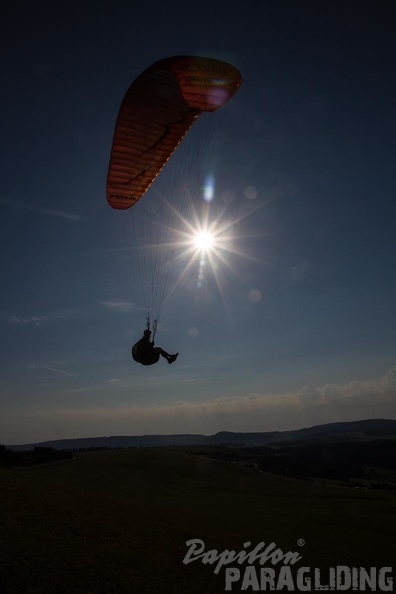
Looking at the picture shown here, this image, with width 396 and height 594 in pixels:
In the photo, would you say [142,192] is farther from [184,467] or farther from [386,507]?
[184,467]

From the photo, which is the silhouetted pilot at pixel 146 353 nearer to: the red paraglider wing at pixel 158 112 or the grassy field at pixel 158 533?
the red paraglider wing at pixel 158 112

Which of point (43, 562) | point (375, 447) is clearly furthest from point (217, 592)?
point (375, 447)

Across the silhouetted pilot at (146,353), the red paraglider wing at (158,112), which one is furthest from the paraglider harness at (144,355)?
the red paraglider wing at (158,112)

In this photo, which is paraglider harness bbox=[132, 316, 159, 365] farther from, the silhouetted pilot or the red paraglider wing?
the red paraglider wing

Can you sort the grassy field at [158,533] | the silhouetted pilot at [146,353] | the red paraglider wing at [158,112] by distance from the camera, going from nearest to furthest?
the red paraglider wing at [158,112] < the grassy field at [158,533] < the silhouetted pilot at [146,353]

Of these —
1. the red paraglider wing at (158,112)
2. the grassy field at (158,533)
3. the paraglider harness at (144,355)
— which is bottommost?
the grassy field at (158,533)

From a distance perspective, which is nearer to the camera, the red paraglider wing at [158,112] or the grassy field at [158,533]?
the red paraglider wing at [158,112]
